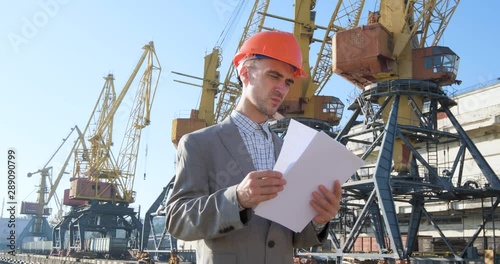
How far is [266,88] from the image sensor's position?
3199 millimetres

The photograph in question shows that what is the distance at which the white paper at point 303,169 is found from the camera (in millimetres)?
2773

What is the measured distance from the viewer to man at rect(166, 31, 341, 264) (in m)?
2.71

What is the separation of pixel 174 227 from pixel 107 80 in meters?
79.6

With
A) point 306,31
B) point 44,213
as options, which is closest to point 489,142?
point 306,31

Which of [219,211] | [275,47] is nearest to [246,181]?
[219,211]

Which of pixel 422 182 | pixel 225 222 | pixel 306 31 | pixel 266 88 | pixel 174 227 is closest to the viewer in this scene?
pixel 225 222

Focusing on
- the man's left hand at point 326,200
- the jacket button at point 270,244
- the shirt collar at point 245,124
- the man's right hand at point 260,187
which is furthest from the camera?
the shirt collar at point 245,124

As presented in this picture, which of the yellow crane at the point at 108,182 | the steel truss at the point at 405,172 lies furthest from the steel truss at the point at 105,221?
the steel truss at the point at 405,172

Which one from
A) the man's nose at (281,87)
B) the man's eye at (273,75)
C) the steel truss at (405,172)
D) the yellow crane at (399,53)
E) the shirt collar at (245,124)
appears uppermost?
the yellow crane at (399,53)

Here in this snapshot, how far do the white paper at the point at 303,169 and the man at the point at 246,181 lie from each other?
60 mm

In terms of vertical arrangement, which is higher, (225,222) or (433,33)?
(433,33)

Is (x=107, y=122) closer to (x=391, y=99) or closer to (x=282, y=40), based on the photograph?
(x=391, y=99)

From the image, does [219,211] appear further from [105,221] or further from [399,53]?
[105,221]

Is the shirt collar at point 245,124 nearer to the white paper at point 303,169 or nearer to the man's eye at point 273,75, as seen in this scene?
the man's eye at point 273,75
